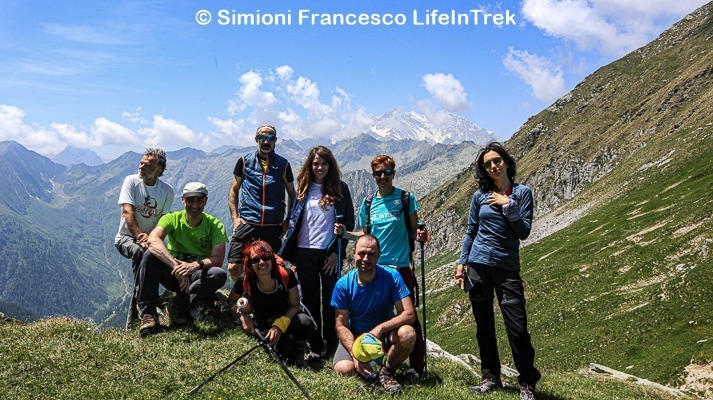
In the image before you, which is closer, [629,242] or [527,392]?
[527,392]

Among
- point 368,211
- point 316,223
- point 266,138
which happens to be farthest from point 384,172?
point 266,138

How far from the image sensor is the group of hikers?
344 inches

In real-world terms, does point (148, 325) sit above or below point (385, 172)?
below

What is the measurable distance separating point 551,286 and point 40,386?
41.2m

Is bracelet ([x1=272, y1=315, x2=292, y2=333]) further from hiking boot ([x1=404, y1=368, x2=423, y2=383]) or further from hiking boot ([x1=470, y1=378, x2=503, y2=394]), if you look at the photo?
hiking boot ([x1=470, y1=378, x2=503, y2=394])

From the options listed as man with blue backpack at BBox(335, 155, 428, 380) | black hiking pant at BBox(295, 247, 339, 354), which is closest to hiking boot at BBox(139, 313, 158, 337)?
black hiking pant at BBox(295, 247, 339, 354)

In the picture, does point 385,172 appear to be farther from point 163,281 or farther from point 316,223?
point 163,281

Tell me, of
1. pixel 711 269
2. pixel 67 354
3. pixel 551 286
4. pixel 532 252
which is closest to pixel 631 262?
pixel 551 286

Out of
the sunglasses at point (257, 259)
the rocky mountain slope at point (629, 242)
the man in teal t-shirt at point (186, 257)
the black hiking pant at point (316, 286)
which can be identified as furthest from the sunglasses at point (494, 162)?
the rocky mountain slope at point (629, 242)

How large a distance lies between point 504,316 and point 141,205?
9.11 m

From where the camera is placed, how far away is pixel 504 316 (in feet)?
29.1

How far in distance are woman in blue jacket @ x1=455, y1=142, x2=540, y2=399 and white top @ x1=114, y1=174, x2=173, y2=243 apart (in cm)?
792

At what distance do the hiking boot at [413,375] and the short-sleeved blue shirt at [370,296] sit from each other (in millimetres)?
1454

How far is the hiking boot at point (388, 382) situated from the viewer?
8.62 meters
